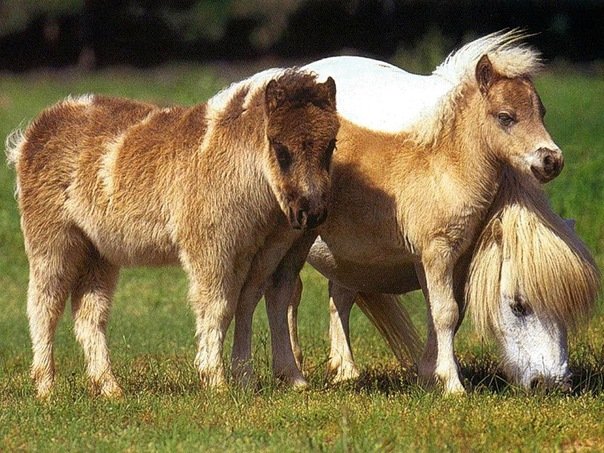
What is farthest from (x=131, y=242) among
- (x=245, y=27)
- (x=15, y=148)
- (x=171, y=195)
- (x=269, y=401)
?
(x=245, y=27)

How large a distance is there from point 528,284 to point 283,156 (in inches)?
71.2

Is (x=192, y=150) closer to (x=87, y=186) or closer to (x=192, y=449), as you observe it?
(x=87, y=186)

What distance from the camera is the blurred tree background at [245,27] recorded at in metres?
34.4

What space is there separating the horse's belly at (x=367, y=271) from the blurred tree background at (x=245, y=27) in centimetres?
2466

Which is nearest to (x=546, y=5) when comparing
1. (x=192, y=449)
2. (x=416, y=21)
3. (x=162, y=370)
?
(x=416, y=21)

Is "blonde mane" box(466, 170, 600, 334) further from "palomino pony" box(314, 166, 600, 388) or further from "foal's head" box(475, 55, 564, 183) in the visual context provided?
"foal's head" box(475, 55, 564, 183)

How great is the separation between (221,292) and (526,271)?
6.40 feet

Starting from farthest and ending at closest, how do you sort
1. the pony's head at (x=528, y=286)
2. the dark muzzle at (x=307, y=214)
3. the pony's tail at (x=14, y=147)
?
the pony's tail at (x=14, y=147) < the pony's head at (x=528, y=286) < the dark muzzle at (x=307, y=214)

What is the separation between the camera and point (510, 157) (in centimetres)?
845

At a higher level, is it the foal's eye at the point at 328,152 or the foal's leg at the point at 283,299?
the foal's eye at the point at 328,152

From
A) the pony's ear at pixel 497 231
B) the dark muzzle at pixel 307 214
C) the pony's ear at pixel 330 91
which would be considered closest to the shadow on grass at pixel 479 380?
the pony's ear at pixel 497 231

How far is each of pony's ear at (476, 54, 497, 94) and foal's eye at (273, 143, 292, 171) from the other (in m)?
1.34

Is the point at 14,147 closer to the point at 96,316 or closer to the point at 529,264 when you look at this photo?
the point at 96,316

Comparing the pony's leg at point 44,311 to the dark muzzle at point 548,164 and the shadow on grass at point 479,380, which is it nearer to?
the shadow on grass at point 479,380
